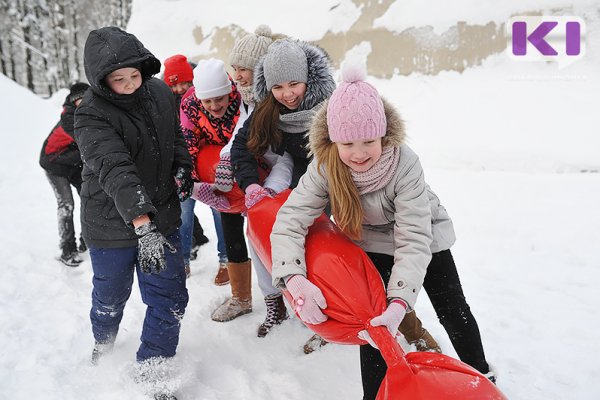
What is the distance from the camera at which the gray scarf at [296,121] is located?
2.48m

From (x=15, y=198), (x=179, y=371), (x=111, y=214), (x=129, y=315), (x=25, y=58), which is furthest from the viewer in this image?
(x=25, y=58)

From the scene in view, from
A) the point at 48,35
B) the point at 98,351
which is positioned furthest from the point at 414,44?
the point at 48,35

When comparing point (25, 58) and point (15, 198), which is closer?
point (15, 198)

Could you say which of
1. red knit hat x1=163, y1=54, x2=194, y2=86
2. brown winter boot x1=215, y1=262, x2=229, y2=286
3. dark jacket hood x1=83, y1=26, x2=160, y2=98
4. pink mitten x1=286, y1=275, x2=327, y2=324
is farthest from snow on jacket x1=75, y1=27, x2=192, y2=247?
red knit hat x1=163, y1=54, x2=194, y2=86

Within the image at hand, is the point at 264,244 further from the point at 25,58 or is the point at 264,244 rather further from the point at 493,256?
the point at 25,58

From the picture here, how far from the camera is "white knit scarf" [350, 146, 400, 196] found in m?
1.94

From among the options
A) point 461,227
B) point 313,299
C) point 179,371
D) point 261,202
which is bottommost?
point 461,227

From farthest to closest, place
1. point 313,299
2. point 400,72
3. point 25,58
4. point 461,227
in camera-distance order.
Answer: point 25,58, point 400,72, point 461,227, point 313,299

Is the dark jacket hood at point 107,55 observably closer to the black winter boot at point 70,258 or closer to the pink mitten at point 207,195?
the pink mitten at point 207,195

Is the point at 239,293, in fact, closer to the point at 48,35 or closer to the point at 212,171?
the point at 212,171

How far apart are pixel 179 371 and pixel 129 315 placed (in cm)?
88

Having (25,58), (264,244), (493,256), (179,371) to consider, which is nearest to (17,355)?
(179,371)

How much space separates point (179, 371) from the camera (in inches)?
103

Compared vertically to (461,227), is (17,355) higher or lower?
higher
